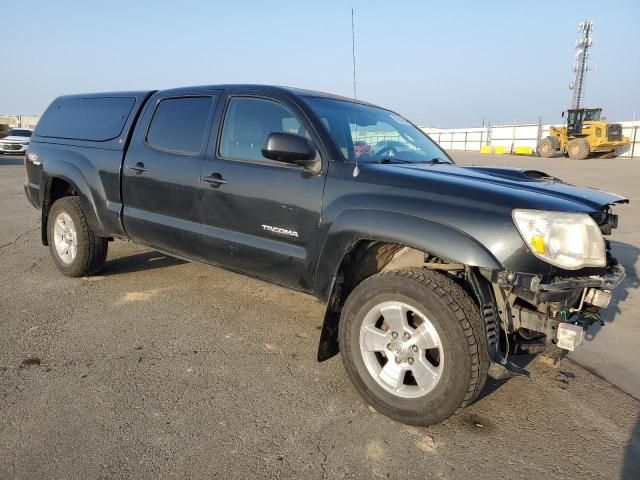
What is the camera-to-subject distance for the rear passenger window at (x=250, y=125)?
3320mm

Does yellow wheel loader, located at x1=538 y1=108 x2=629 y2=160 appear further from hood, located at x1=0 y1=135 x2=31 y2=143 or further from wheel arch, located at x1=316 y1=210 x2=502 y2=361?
hood, located at x1=0 y1=135 x2=31 y2=143

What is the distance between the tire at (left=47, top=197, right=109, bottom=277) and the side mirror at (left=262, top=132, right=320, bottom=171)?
271 cm

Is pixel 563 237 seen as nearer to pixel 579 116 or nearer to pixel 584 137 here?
pixel 584 137

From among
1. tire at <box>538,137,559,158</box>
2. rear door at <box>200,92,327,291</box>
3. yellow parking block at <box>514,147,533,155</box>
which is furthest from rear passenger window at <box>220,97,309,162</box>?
yellow parking block at <box>514,147,533,155</box>

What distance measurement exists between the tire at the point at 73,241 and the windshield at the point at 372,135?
9.08 ft

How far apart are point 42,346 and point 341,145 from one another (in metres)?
2.55

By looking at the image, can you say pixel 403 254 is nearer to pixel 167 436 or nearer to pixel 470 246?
pixel 470 246

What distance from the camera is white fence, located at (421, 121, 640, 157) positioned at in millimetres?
32906

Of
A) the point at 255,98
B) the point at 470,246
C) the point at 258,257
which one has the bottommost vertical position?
the point at 258,257

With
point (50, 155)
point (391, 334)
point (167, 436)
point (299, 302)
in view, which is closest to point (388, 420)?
point (391, 334)

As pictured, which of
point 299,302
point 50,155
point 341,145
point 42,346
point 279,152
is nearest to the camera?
point 279,152

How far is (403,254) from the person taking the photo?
290 cm

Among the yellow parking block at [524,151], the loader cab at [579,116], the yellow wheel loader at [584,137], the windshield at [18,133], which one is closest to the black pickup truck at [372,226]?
the windshield at [18,133]

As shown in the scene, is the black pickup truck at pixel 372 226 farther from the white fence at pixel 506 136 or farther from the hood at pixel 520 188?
the white fence at pixel 506 136
